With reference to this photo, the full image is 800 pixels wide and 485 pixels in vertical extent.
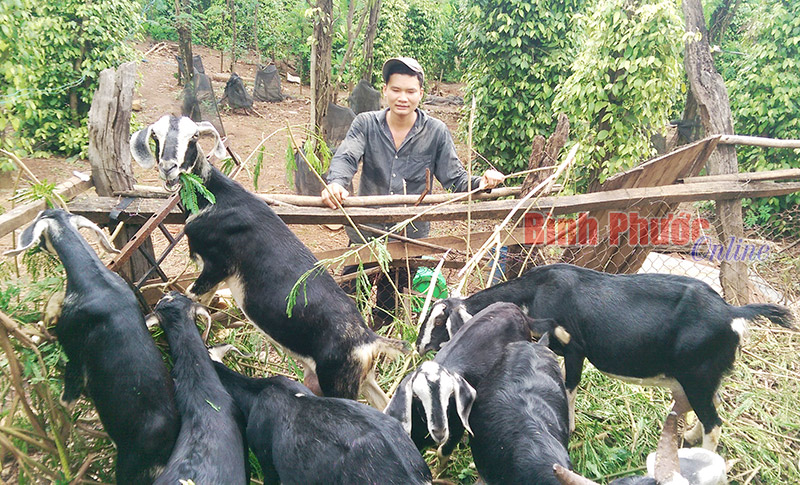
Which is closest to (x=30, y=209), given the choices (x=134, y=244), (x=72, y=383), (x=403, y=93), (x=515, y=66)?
(x=134, y=244)

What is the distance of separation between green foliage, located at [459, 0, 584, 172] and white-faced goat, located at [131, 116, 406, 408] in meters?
7.39

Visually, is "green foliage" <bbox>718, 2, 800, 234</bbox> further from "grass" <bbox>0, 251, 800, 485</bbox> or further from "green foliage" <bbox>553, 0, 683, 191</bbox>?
"grass" <bbox>0, 251, 800, 485</bbox>

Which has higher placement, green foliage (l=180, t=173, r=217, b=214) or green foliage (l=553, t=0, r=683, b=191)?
green foliage (l=553, t=0, r=683, b=191)

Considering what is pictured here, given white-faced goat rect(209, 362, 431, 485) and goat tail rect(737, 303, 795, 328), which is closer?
white-faced goat rect(209, 362, 431, 485)

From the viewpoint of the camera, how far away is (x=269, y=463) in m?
2.23

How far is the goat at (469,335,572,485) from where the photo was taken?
2.12 metres

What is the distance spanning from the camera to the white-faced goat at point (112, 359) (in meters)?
2.18

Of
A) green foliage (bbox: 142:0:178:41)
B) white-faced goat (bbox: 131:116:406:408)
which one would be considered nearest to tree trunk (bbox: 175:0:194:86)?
green foliage (bbox: 142:0:178:41)

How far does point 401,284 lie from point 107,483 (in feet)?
7.85

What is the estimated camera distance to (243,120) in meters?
12.5

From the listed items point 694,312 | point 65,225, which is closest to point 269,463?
point 65,225

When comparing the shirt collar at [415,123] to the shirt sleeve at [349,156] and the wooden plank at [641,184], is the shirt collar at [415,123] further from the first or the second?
the wooden plank at [641,184]

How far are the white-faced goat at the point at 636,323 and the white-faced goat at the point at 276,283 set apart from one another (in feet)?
1.57

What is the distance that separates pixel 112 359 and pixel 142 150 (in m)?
0.96
